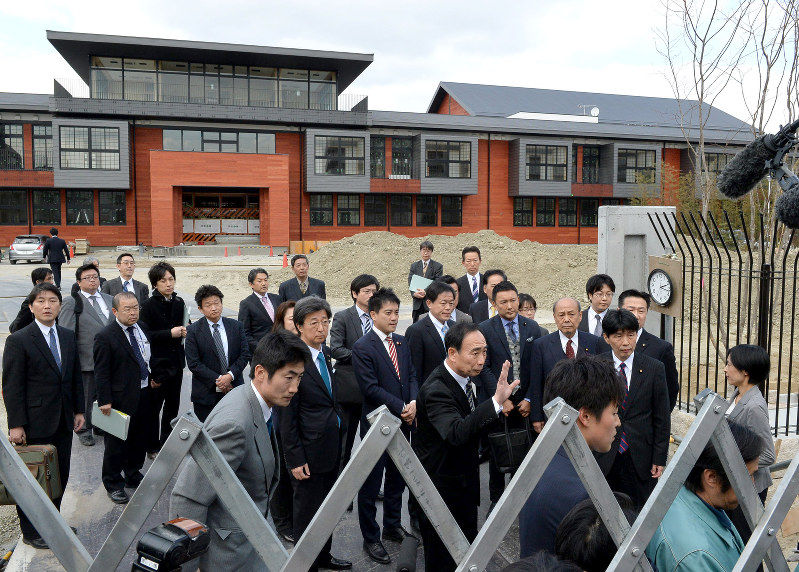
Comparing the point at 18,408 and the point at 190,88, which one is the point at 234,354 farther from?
the point at 190,88

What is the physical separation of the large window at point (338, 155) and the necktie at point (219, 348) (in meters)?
32.6

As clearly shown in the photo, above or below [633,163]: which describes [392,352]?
below

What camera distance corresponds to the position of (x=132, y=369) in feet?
17.9

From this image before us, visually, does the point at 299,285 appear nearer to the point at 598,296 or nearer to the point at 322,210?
the point at 598,296

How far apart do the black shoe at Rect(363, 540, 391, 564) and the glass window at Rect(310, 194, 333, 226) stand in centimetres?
3504

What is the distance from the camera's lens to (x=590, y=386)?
8.09 feet

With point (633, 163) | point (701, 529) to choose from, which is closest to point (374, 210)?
point (633, 163)

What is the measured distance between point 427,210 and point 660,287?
114ft

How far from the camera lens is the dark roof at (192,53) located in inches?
1324

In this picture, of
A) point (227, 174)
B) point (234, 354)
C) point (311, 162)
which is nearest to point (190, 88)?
point (227, 174)

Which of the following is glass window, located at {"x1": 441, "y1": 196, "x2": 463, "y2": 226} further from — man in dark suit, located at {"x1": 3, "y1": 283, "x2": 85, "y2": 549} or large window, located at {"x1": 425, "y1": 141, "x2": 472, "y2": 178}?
man in dark suit, located at {"x1": 3, "y1": 283, "x2": 85, "y2": 549}

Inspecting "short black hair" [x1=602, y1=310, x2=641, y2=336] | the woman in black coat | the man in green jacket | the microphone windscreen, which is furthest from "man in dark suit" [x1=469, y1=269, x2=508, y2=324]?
the man in green jacket

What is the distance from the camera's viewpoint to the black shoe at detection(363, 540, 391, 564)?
4.32 metres

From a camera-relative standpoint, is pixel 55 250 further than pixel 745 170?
Yes
